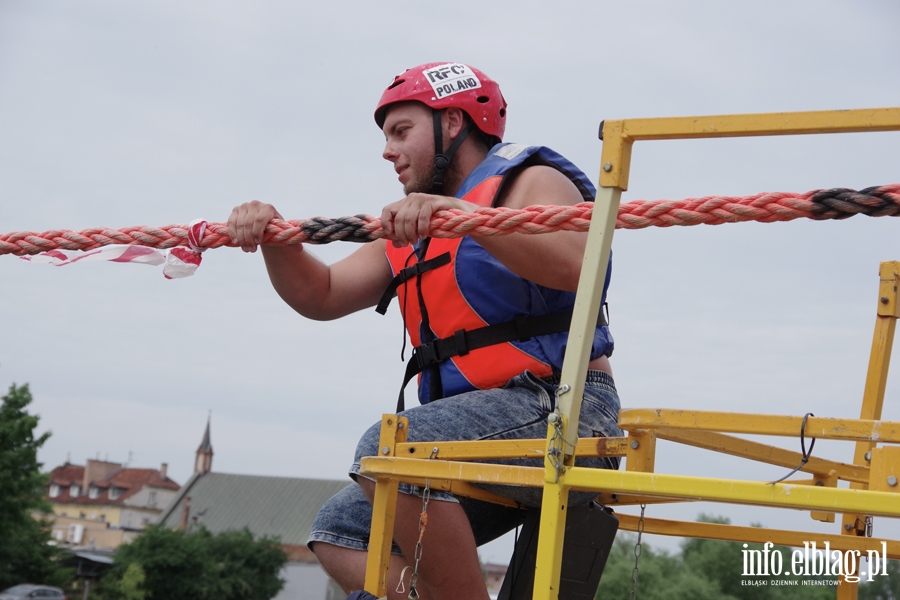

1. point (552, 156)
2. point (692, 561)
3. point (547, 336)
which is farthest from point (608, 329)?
point (692, 561)

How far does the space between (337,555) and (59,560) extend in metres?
53.2

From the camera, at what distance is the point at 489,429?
2.87m

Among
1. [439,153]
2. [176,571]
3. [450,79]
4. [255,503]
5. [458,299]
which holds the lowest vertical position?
[176,571]

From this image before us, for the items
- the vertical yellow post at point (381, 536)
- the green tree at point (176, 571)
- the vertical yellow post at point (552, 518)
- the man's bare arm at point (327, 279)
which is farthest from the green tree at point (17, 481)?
the vertical yellow post at point (552, 518)

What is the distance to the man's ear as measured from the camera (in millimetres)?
3547

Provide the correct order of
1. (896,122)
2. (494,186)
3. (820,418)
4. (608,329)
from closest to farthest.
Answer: (896,122)
(820,418)
(494,186)
(608,329)

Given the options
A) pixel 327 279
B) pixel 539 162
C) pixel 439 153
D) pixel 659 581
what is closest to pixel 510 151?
pixel 539 162

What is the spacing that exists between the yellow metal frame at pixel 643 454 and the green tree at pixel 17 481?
4093 centimetres

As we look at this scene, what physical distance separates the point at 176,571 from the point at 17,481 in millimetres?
17350

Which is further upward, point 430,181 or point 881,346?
point 430,181

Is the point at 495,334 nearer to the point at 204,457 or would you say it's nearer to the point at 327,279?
the point at 327,279

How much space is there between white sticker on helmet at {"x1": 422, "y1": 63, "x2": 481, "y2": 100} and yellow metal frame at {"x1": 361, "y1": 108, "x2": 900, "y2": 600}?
1404 millimetres

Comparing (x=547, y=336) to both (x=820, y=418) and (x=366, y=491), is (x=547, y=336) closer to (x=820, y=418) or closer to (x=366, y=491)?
(x=366, y=491)

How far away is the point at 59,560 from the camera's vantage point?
5059 cm
